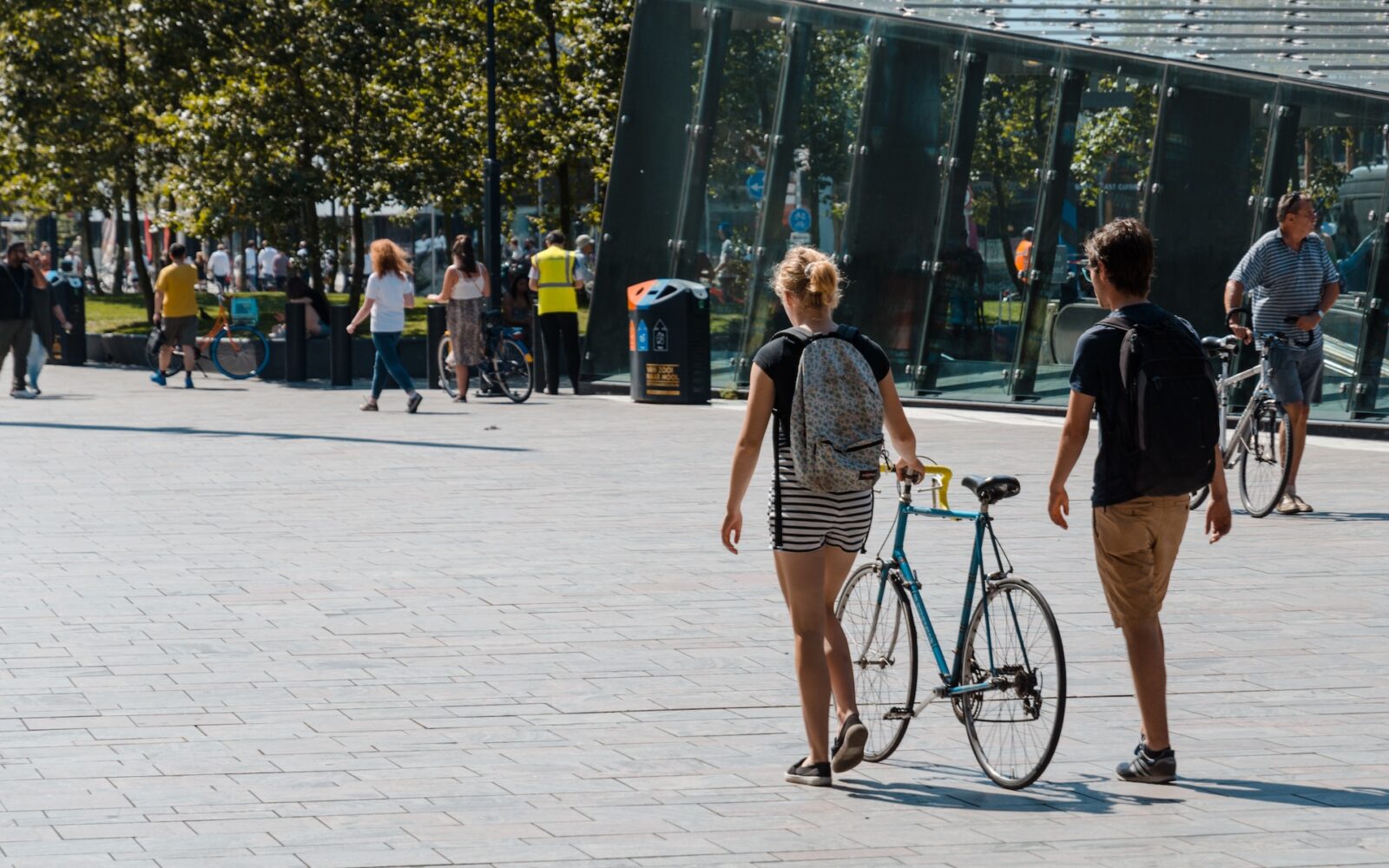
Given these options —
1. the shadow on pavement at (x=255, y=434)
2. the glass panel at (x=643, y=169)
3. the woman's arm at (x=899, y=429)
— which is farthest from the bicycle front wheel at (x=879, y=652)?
the glass panel at (x=643, y=169)

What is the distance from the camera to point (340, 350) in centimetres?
2344

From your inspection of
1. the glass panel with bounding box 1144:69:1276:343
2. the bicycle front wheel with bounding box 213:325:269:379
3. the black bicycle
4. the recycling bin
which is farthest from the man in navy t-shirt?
the bicycle front wheel with bounding box 213:325:269:379

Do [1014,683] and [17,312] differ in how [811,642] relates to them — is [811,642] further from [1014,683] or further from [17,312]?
[17,312]

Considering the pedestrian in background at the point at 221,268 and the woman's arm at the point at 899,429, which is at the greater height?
the woman's arm at the point at 899,429

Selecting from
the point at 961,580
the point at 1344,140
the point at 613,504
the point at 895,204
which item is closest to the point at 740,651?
the point at 961,580

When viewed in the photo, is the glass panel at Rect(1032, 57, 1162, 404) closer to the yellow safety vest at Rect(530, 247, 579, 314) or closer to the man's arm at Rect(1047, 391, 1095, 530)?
the yellow safety vest at Rect(530, 247, 579, 314)

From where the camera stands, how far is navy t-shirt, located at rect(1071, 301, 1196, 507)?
5.46 m

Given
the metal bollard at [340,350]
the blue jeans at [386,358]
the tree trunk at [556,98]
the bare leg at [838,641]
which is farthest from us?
the tree trunk at [556,98]

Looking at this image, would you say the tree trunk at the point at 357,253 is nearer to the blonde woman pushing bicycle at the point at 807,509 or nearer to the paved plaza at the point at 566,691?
the paved plaza at the point at 566,691

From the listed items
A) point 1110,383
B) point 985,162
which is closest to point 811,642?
point 1110,383

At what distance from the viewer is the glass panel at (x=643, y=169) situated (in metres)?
21.3

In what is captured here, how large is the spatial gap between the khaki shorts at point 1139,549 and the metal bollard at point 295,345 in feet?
64.6

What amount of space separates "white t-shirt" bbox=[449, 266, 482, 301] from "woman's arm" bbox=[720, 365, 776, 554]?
1451 centimetres

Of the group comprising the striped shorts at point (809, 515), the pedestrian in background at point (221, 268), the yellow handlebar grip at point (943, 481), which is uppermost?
the yellow handlebar grip at point (943, 481)
